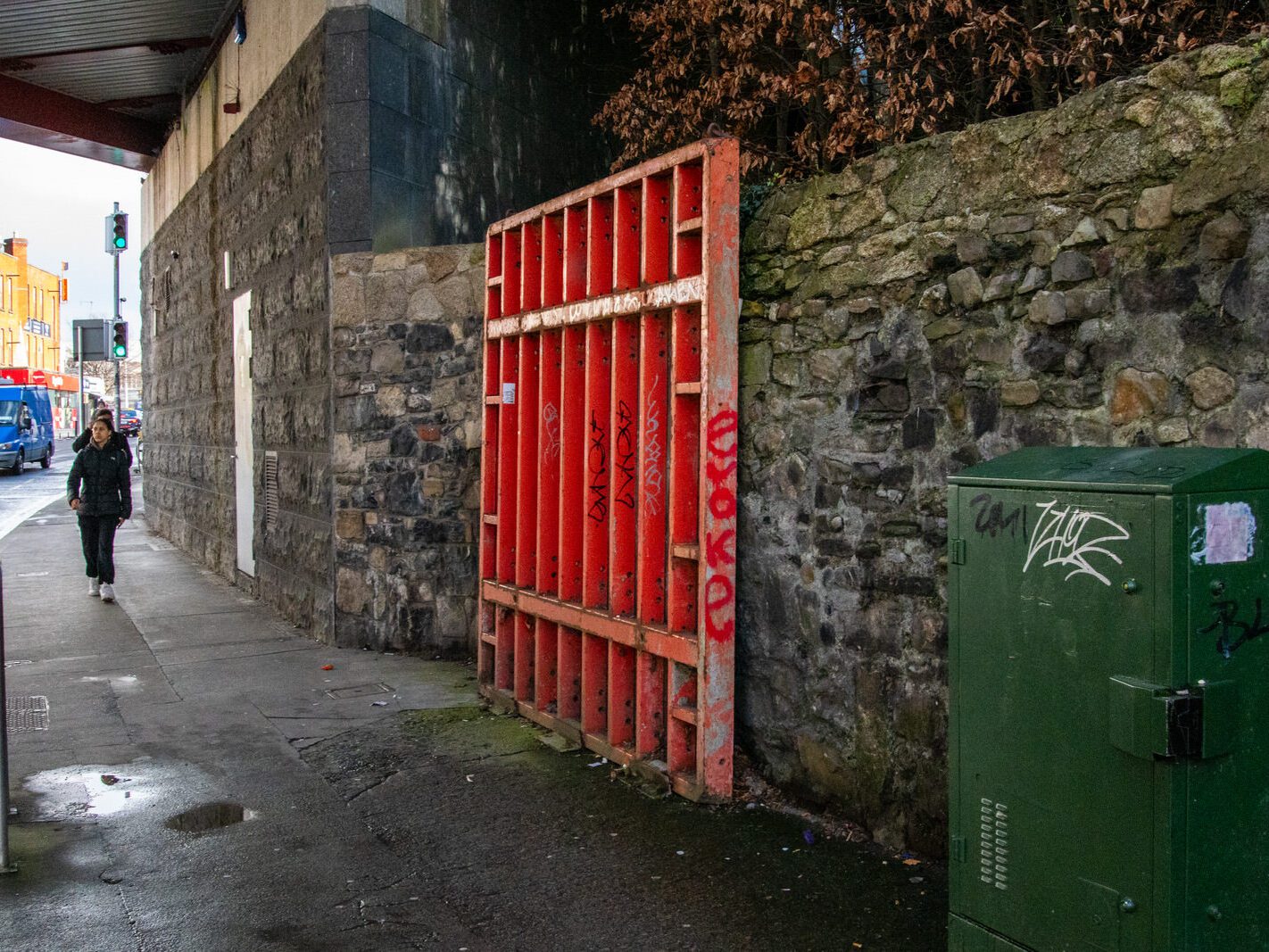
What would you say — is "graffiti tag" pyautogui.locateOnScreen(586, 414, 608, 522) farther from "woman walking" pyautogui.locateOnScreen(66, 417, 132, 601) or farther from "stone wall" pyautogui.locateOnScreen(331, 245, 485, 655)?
"woman walking" pyautogui.locateOnScreen(66, 417, 132, 601)

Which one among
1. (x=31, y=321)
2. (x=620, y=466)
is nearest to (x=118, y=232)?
(x=620, y=466)

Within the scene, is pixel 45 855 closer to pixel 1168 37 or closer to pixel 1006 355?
pixel 1006 355

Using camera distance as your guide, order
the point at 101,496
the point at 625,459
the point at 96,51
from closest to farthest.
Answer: the point at 625,459 → the point at 101,496 → the point at 96,51

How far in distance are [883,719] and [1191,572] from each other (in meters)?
1.92

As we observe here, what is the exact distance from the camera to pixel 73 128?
50.4 feet

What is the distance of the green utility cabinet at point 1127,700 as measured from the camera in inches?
107

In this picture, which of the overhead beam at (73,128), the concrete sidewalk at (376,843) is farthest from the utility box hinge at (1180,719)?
the overhead beam at (73,128)

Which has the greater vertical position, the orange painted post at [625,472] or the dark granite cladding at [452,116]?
the dark granite cladding at [452,116]

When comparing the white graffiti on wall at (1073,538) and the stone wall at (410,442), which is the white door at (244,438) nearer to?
the stone wall at (410,442)

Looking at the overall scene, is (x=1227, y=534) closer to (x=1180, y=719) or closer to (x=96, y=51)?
(x=1180, y=719)

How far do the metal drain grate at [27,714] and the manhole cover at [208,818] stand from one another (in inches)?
73.4

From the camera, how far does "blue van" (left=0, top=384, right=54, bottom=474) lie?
32844mm

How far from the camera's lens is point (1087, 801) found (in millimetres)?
2936

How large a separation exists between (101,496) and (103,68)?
19.6ft
